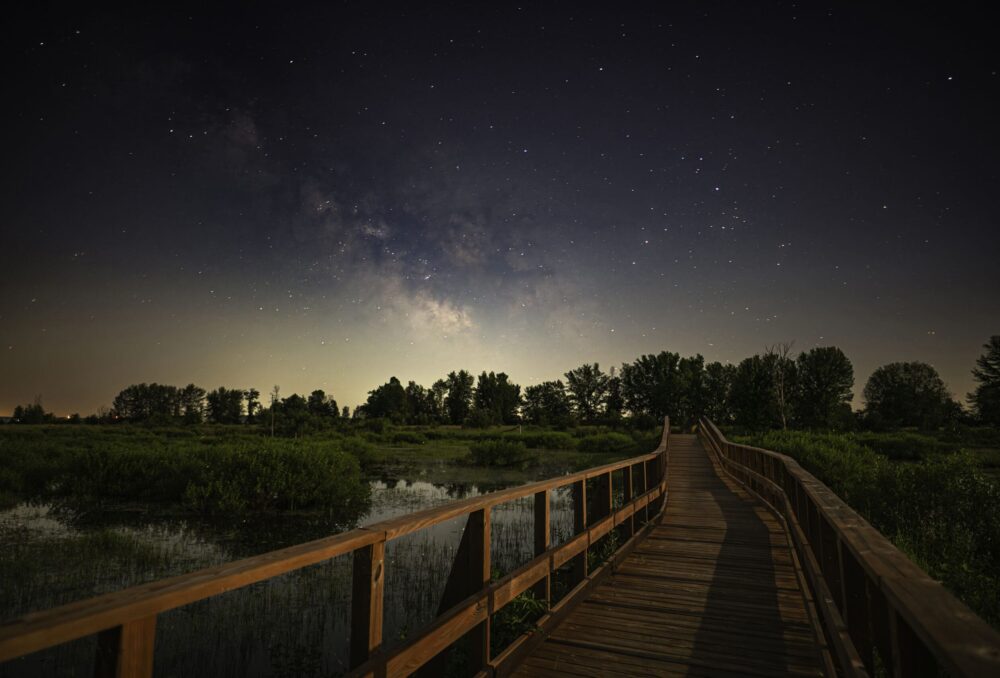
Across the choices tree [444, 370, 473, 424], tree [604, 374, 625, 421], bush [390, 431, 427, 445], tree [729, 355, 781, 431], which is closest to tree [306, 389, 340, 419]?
tree [444, 370, 473, 424]

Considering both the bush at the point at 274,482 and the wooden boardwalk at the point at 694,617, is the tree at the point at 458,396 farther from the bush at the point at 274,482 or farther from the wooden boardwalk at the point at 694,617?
the wooden boardwalk at the point at 694,617

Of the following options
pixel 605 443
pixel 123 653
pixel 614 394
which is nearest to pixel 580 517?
pixel 123 653

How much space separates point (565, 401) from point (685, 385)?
1065 inches

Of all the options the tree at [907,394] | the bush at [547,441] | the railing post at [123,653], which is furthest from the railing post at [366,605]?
the tree at [907,394]

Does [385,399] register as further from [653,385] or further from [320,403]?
→ [653,385]

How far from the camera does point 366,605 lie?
2.46 meters

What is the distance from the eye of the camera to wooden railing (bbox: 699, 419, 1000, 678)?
1.28m

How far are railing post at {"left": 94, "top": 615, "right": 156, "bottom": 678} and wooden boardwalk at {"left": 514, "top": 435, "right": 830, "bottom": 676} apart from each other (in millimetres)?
3024

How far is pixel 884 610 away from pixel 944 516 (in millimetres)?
10410

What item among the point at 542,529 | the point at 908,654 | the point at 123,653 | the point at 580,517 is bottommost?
the point at 580,517

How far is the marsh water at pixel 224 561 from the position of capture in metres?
6.95

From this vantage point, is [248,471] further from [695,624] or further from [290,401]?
[290,401]

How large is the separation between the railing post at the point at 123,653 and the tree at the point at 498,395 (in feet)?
390

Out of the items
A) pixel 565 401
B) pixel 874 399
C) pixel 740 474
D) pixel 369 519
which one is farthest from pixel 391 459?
pixel 874 399
